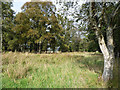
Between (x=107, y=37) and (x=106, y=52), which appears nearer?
(x=106, y=52)

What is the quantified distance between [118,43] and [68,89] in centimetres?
1239

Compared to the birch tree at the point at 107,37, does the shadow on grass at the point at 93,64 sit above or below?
below

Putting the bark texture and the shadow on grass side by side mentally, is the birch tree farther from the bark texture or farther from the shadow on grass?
the shadow on grass

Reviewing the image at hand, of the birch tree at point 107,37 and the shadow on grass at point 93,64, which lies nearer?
the birch tree at point 107,37

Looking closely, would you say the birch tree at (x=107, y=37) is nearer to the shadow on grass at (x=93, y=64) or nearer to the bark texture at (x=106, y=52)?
the bark texture at (x=106, y=52)

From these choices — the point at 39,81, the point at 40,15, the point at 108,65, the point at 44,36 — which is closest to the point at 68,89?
the point at 39,81

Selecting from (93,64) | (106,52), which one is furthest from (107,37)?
(93,64)

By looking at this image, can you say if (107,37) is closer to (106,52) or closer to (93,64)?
(106,52)

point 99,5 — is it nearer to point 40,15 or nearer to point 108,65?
point 108,65

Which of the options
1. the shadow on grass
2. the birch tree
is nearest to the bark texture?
the birch tree

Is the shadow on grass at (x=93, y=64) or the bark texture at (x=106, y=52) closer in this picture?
the bark texture at (x=106, y=52)

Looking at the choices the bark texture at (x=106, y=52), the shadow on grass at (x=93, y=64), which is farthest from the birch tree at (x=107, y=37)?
the shadow on grass at (x=93, y=64)

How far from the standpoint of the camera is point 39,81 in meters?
3.46

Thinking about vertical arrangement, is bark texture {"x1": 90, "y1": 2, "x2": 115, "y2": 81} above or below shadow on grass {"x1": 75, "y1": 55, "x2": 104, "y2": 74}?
above
